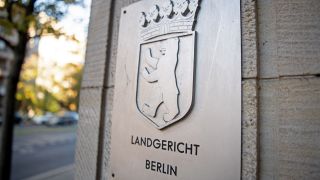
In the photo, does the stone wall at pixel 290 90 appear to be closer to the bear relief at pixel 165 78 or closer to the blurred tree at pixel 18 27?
the bear relief at pixel 165 78

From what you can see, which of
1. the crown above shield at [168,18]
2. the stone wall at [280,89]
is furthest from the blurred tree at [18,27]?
the stone wall at [280,89]

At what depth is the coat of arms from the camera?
5.50 ft

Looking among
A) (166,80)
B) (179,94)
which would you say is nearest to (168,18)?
(166,80)

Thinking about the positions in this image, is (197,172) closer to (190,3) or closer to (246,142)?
(246,142)

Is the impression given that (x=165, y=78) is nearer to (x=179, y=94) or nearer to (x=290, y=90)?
(x=179, y=94)

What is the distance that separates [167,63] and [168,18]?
30 centimetres

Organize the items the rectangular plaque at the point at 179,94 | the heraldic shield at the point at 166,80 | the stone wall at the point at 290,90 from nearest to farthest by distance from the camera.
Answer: the stone wall at the point at 290,90
the rectangular plaque at the point at 179,94
the heraldic shield at the point at 166,80

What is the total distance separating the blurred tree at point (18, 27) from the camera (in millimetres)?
4559

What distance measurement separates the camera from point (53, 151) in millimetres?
12742

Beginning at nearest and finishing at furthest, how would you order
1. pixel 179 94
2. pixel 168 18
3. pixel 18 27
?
pixel 179 94 < pixel 168 18 < pixel 18 27

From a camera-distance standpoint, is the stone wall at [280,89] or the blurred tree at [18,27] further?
the blurred tree at [18,27]

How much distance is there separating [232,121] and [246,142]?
0.13m

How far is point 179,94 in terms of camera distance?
5.52ft

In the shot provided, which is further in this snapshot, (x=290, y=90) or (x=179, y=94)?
(x=179, y=94)
